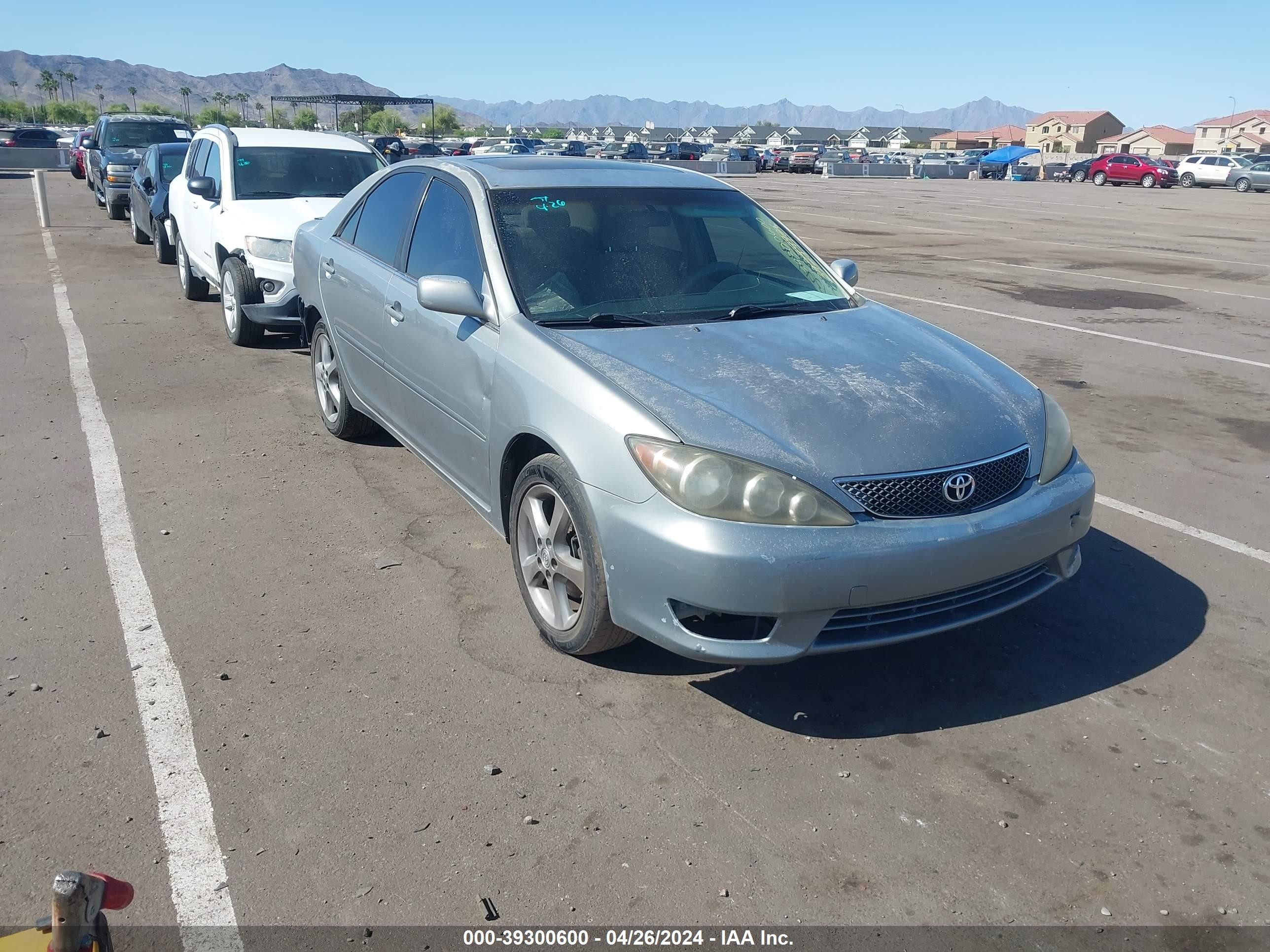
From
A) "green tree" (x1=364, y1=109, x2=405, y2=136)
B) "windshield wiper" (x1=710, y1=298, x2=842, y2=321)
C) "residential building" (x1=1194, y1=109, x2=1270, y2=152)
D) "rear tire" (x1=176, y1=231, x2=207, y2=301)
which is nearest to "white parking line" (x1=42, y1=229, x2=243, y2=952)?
"windshield wiper" (x1=710, y1=298, x2=842, y2=321)

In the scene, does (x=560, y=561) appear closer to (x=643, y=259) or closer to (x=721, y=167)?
(x=643, y=259)

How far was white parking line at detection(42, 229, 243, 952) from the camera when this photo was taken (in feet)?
8.66

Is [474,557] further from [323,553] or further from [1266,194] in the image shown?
[1266,194]

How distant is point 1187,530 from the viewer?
528 cm

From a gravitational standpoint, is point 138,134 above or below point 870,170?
above

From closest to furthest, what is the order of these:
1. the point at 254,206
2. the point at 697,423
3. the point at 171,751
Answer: the point at 171,751, the point at 697,423, the point at 254,206

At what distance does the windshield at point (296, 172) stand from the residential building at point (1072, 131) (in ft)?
459

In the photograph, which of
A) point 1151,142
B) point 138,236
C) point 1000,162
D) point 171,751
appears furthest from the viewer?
point 1151,142

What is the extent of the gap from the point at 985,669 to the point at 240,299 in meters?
7.12

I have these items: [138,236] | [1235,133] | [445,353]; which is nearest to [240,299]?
[445,353]

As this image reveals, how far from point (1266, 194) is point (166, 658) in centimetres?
5071

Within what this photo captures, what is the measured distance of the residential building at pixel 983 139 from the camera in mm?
145875

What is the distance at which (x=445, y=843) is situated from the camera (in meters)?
2.90

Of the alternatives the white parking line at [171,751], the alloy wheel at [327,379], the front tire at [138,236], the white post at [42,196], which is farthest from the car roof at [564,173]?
the white post at [42,196]
